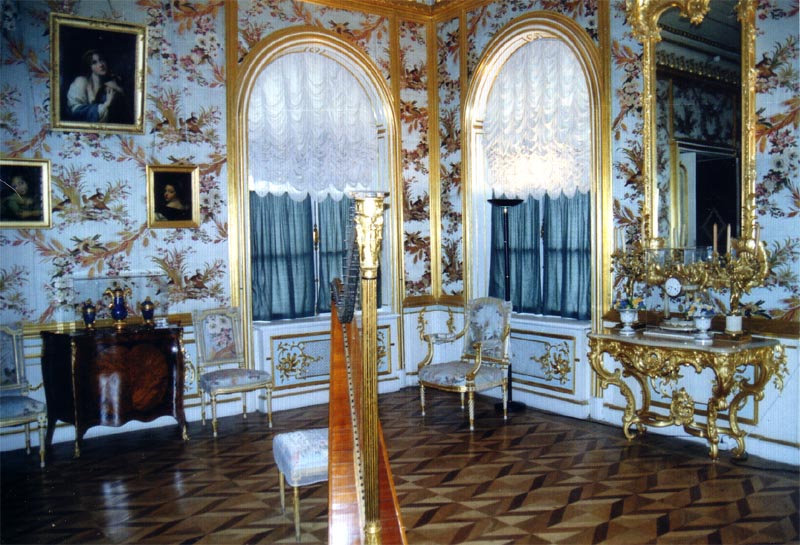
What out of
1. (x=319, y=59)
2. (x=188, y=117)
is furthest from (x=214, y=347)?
(x=319, y=59)

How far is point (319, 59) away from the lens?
6.61 metres

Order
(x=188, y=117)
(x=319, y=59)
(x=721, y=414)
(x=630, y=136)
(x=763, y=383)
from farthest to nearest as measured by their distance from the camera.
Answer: (x=319, y=59) → (x=188, y=117) → (x=630, y=136) → (x=721, y=414) → (x=763, y=383)

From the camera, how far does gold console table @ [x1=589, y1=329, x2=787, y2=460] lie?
14.1 feet

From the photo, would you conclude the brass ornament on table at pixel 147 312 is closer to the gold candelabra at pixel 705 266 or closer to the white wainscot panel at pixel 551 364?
the white wainscot panel at pixel 551 364

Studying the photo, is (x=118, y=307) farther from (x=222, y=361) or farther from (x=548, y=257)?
(x=548, y=257)

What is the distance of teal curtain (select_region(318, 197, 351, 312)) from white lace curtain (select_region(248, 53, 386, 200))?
11 cm

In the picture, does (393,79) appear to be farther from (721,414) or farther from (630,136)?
(721,414)

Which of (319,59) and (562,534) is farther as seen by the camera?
(319,59)

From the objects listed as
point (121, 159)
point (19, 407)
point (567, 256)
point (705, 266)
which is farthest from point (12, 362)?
point (705, 266)

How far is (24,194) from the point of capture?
522cm

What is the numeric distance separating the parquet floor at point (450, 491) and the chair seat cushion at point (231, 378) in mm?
385

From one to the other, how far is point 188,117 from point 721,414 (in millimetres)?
4608

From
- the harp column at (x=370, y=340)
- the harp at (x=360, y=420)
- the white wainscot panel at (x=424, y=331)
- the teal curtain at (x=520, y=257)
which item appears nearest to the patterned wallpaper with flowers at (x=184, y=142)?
the teal curtain at (x=520, y=257)

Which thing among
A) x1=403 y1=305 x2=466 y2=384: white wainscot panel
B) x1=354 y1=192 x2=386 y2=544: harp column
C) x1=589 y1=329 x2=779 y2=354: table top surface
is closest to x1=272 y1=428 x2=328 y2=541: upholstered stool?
x1=354 y1=192 x2=386 y2=544: harp column
